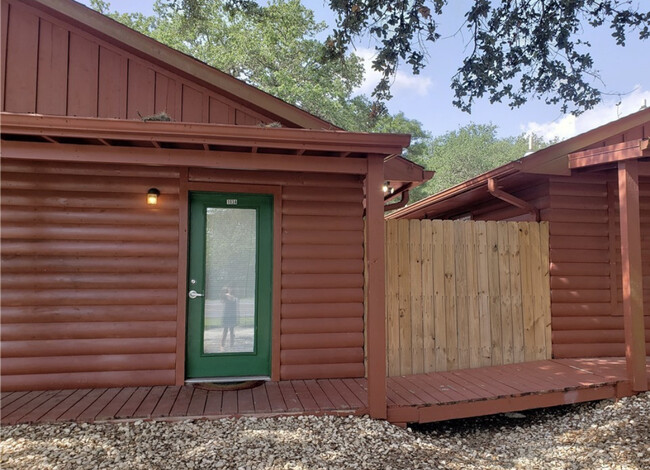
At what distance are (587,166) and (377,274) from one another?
2799 millimetres

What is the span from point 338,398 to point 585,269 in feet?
11.1

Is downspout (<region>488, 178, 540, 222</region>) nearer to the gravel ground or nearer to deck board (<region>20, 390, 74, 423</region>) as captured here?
the gravel ground

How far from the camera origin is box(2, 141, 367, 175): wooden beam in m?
3.15

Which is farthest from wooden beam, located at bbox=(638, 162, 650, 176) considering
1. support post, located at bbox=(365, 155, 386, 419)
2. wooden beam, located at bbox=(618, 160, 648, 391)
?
support post, located at bbox=(365, 155, 386, 419)

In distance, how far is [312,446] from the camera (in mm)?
2920

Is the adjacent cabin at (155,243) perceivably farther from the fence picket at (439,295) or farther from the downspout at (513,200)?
the downspout at (513,200)

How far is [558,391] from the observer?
3.79m

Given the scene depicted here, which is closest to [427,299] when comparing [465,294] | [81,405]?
[465,294]

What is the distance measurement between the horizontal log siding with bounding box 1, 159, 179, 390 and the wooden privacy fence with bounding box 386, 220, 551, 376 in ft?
7.88

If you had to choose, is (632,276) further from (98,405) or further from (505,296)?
(98,405)

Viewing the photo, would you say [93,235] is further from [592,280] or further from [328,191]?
[592,280]

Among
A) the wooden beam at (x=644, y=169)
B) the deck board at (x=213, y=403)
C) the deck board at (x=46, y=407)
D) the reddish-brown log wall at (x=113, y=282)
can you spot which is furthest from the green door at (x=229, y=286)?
the wooden beam at (x=644, y=169)

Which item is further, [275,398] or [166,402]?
[275,398]

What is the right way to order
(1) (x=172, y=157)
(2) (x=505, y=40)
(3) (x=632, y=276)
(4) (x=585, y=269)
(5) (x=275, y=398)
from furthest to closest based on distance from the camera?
(2) (x=505, y=40)
(4) (x=585, y=269)
(3) (x=632, y=276)
(5) (x=275, y=398)
(1) (x=172, y=157)
